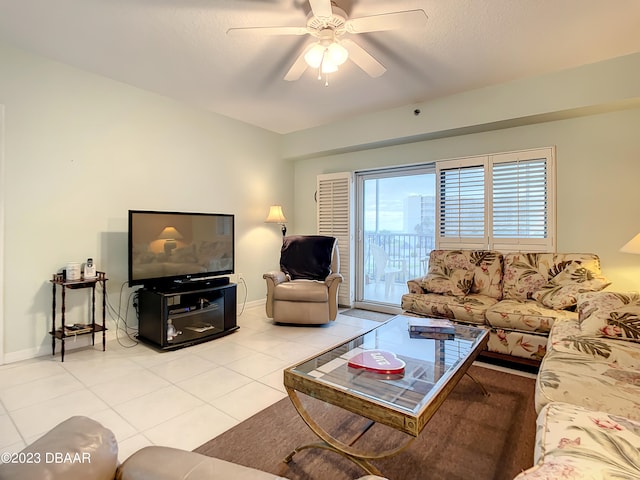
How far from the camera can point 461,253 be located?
3.61 metres

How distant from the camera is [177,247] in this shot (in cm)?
346

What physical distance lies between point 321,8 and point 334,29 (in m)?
Result: 0.28

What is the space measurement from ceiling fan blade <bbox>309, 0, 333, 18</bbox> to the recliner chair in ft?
8.70

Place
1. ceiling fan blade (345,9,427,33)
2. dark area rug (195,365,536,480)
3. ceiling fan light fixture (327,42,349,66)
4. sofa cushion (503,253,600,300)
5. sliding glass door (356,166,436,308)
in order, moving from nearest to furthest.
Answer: dark area rug (195,365,536,480) → ceiling fan blade (345,9,427,33) → ceiling fan light fixture (327,42,349,66) → sofa cushion (503,253,600,300) → sliding glass door (356,166,436,308)

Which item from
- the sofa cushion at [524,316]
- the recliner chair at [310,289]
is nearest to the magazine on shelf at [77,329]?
the recliner chair at [310,289]

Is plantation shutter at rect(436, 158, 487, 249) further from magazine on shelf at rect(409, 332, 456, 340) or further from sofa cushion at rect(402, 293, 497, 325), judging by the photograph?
magazine on shelf at rect(409, 332, 456, 340)

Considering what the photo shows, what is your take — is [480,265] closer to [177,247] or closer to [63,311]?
[177,247]

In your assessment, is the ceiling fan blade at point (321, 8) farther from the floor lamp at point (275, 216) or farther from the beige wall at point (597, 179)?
the floor lamp at point (275, 216)

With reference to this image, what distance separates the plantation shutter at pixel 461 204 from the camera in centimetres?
376

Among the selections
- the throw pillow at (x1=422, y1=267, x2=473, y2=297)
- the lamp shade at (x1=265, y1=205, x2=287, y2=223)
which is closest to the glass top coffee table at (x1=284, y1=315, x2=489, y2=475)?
the throw pillow at (x1=422, y1=267, x2=473, y2=297)

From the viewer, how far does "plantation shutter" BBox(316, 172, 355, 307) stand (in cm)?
476

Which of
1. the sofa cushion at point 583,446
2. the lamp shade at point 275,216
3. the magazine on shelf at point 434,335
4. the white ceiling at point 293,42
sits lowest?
the magazine on shelf at point 434,335

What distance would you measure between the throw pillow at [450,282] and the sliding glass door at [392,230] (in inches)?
34.1

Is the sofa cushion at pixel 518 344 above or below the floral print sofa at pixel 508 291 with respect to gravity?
below
